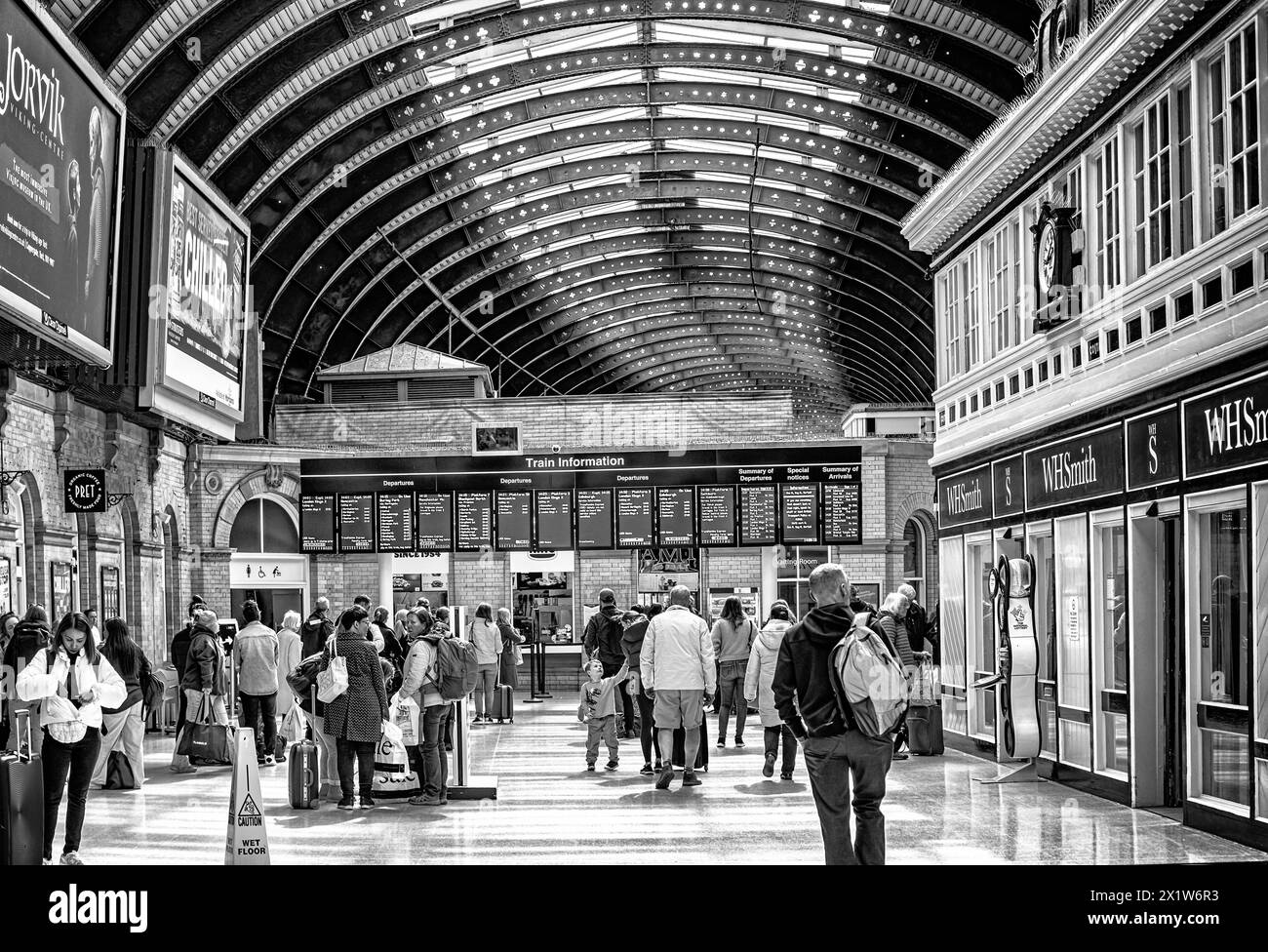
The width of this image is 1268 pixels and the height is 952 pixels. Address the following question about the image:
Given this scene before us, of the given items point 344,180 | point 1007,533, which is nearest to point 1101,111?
point 1007,533

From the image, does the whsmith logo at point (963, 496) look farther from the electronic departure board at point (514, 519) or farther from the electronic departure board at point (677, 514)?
the electronic departure board at point (514, 519)

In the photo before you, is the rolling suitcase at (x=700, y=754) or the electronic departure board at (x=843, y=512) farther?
the electronic departure board at (x=843, y=512)

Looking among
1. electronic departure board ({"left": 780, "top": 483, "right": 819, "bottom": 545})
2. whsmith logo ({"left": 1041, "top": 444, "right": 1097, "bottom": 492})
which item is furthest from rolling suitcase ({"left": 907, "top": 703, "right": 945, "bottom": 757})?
electronic departure board ({"left": 780, "top": 483, "right": 819, "bottom": 545})

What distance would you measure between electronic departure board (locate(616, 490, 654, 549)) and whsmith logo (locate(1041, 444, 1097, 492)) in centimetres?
1010

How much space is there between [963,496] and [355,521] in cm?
1046

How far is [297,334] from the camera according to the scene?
28.1 metres

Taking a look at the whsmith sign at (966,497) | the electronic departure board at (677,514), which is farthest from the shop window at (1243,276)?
the electronic departure board at (677,514)

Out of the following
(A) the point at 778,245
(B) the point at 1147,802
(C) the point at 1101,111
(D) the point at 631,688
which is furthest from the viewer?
(A) the point at 778,245

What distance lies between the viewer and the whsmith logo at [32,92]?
456 inches

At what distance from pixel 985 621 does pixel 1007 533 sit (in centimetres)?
114

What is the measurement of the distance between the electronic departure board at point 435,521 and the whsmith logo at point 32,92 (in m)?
10.6

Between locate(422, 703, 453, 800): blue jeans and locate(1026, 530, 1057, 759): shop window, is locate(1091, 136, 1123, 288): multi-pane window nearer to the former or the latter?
locate(1026, 530, 1057, 759): shop window

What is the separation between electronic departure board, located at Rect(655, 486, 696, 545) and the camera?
22812mm
